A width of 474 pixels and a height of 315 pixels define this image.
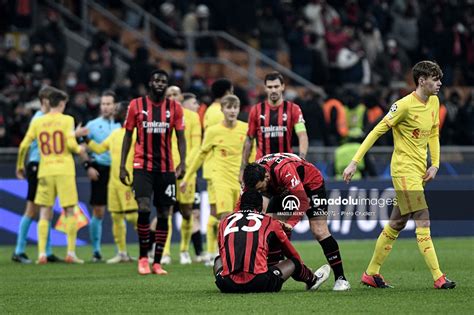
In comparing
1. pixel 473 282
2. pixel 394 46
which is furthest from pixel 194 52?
pixel 473 282

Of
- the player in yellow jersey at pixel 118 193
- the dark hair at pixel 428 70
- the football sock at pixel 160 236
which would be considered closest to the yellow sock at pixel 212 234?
the player in yellow jersey at pixel 118 193

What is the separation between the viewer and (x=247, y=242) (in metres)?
11.9

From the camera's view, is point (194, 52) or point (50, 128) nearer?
point (50, 128)

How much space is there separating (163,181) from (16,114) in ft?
28.4

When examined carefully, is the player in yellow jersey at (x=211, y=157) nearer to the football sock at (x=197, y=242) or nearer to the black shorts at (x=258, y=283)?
the football sock at (x=197, y=242)

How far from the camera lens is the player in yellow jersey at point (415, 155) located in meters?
12.6

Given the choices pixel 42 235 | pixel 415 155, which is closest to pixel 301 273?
pixel 415 155

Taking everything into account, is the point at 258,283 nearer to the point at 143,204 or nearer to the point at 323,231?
the point at 323,231

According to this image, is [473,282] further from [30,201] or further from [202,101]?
[202,101]

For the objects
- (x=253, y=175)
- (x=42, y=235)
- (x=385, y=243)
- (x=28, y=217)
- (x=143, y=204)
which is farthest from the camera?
(x=28, y=217)

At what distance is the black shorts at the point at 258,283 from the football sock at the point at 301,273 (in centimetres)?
22

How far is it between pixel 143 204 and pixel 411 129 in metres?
3.94

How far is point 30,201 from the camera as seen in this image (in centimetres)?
1853

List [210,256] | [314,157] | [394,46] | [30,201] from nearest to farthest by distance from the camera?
[210,256] < [30,201] < [314,157] < [394,46]
